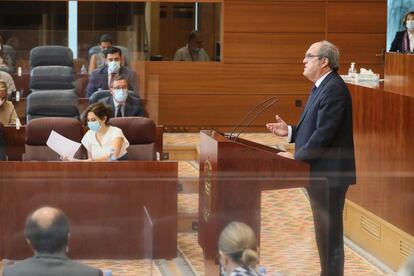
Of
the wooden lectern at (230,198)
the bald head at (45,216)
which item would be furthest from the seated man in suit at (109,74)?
the bald head at (45,216)

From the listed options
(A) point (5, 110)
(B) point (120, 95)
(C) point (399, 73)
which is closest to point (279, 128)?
(C) point (399, 73)

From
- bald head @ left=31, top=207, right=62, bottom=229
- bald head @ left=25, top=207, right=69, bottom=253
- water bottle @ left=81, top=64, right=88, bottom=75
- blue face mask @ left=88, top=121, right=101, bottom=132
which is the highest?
water bottle @ left=81, top=64, right=88, bottom=75

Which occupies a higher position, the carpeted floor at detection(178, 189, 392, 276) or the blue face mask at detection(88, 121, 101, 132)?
the blue face mask at detection(88, 121, 101, 132)

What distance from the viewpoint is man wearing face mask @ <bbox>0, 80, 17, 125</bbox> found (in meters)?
11.1

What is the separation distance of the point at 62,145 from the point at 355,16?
Answer: 6.79 meters

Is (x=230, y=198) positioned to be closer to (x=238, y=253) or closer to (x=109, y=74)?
(x=238, y=253)

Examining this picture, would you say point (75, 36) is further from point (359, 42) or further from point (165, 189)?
point (165, 189)

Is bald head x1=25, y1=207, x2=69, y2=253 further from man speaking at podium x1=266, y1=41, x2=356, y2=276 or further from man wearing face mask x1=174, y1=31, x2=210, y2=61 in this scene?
man wearing face mask x1=174, y1=31, x2=210, y2=61

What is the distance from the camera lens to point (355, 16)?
15.0 meters

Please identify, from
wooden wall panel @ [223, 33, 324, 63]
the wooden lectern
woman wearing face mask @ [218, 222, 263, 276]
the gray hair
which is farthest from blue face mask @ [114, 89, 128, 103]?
woman wearing face mask @ [218, 222, 263, 276]

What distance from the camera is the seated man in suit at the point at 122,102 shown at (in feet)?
35.5

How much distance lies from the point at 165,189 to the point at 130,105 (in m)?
5.16

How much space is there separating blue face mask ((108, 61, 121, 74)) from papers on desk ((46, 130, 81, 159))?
281 centimetres

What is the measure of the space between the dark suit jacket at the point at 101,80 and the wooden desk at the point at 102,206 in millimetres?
6107
